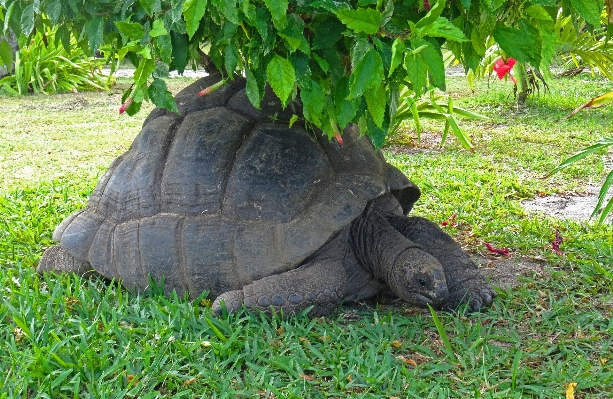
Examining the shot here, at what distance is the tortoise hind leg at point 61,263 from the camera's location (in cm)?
310

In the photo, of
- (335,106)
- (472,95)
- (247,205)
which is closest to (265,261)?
(247,205)

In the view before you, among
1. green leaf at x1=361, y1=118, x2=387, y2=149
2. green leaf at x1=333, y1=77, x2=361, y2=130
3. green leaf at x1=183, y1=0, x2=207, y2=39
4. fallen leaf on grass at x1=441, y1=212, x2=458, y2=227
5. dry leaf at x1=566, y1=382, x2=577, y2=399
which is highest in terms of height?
green leaf at x1=183, y1=0, x2=207, y2=39

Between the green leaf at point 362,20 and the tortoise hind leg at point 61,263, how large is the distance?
6.65 ft

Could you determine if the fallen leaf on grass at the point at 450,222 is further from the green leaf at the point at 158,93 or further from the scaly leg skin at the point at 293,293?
the green leaf at the point at 158,93

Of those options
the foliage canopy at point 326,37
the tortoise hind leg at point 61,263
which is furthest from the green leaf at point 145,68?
the tortoise hind leg at point 61,263

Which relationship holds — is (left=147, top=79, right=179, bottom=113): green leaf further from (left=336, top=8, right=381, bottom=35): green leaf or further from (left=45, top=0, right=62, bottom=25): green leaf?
(left=336, top=8, right=381, bottom=35): green leaf

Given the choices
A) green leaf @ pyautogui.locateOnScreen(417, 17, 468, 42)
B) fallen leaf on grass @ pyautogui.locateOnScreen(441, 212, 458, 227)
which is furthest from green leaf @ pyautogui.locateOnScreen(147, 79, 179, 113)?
fallen leaf on grass @ pyautogui.locateOnScreen(441, 212, 458, 227)

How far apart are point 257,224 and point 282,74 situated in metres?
1.02

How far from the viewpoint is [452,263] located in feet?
9.63

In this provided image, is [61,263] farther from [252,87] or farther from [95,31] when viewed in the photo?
[252,87]

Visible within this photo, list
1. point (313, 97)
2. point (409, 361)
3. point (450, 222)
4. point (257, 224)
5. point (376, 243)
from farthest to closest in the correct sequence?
1. point (450, 222)
2. point (376, 243)
3. point (257, 224)
4. point (409, 361)
5. point (313, 97)

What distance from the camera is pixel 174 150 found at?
298cm

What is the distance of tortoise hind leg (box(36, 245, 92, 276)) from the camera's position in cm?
310

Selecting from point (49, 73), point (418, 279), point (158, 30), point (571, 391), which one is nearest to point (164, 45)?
point (158, 30)
